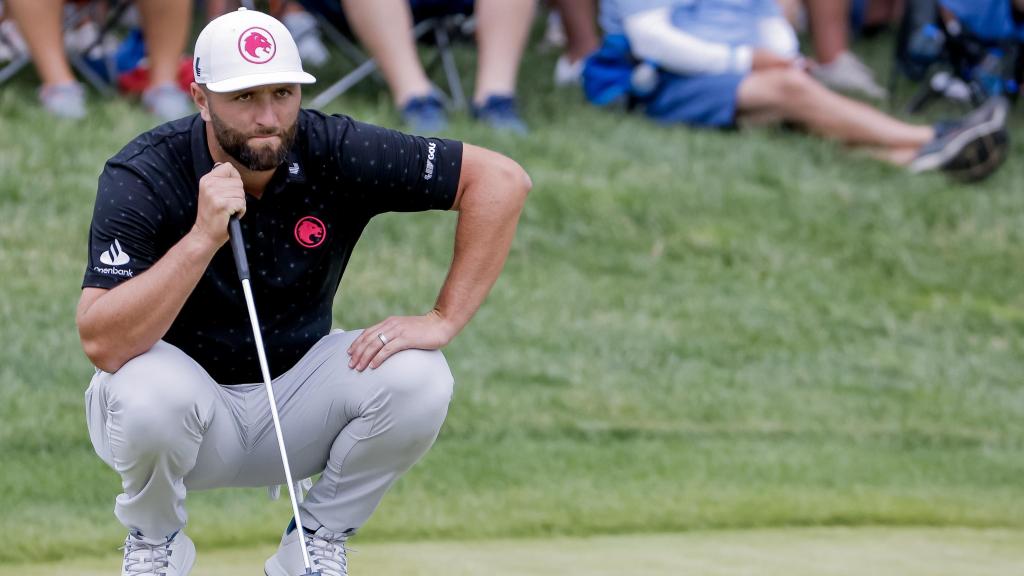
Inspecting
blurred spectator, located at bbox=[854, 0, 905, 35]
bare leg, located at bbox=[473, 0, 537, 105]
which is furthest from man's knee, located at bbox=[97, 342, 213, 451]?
blurred spectator, located at bbox=[854, 0, 905, 35]

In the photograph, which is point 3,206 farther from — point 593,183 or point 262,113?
point 262,113

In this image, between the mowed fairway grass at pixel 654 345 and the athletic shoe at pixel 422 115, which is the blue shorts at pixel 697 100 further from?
the athletic shoe at pixel 422 115

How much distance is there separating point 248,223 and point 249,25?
1.37 feet

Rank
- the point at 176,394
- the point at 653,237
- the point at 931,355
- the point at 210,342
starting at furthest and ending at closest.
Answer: the point at 653,237, the point at 931,355, the point at 210,342, the point at 176,394

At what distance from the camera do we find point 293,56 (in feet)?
10.5

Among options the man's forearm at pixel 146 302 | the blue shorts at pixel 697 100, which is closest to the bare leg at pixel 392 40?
the blue shorts at pixel 697 100

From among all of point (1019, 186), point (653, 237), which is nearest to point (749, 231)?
point (653, 237)

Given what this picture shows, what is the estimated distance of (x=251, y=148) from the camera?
321 centimetres

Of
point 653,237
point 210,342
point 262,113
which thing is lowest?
point 653,237

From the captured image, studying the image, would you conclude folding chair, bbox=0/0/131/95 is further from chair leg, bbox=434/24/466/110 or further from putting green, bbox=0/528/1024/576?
putting green, bbox=0/528/1024/576

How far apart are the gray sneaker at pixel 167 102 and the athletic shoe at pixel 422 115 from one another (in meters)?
0.91

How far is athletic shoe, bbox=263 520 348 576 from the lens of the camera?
11.2 feet

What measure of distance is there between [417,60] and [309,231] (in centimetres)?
371

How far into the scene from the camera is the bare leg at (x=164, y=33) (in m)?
6.72
